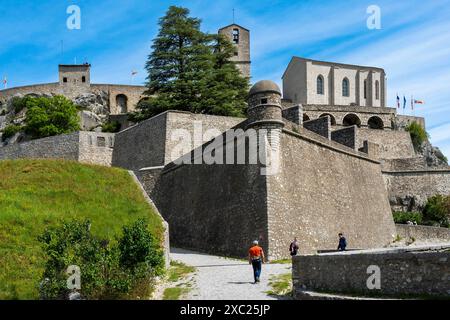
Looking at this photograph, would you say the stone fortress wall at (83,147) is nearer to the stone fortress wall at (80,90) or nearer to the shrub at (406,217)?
the shrub at (406,217)

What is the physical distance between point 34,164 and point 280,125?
1095 centimetres

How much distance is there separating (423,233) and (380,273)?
24.5 meters

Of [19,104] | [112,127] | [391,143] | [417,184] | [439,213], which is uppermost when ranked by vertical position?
[19,104]

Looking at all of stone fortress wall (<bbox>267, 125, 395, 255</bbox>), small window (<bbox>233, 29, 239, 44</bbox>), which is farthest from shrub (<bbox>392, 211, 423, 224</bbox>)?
small window (<bbox>233, 29, 239, 44</bbox>)

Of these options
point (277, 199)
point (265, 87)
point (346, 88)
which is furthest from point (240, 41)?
point (277, 199)

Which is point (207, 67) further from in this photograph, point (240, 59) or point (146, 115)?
point (240, 59)

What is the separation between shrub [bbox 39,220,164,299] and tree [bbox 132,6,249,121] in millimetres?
23723

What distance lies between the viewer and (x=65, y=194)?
2327cm

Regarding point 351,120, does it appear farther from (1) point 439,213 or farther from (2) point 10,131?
(2) point 10,131

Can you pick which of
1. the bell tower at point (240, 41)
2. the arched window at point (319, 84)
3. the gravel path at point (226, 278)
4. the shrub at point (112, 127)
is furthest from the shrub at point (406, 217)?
the bell tower at point (240, 41)

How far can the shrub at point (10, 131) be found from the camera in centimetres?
5309

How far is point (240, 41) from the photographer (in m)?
62.4

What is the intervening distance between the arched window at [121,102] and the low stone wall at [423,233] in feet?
129
